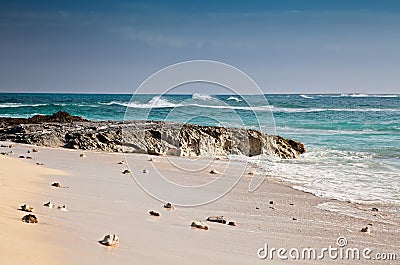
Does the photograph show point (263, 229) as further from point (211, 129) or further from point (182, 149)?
point (211, 129)

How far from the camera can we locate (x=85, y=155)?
10797mm

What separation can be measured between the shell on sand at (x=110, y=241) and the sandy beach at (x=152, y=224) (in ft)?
0.21

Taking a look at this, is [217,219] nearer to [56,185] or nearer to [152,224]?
[152,224]

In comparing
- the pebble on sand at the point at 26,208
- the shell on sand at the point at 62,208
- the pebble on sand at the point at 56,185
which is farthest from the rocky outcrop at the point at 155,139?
the pebble on sand at the point at 26,208

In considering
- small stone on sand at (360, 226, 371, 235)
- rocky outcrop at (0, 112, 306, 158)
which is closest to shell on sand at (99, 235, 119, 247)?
small stone on sand at (360, 226, 371, 235)

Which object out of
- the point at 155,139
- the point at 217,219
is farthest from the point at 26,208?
the point at 155,139

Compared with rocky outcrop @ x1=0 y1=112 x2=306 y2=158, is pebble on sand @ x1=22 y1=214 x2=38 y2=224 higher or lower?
lower

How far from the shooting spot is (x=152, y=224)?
15.1ft

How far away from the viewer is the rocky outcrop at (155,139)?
12.5 m

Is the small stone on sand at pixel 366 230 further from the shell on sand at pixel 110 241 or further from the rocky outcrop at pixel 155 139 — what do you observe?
the rocky outcrop at pixel 155 139

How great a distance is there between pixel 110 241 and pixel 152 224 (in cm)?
103

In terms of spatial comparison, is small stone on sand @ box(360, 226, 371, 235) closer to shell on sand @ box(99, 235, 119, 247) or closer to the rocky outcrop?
shell on sand @ box(99, 235, 119, 247)

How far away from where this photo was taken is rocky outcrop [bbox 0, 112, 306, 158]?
41.1ft

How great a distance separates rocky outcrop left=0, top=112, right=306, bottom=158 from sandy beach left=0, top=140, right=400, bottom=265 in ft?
14.5
